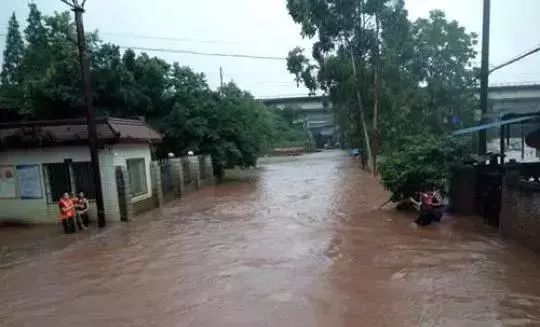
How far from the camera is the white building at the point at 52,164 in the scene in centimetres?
1480

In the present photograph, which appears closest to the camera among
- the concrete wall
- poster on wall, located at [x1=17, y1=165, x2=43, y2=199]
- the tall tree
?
the concrete wall

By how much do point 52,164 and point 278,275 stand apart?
10.4 metres

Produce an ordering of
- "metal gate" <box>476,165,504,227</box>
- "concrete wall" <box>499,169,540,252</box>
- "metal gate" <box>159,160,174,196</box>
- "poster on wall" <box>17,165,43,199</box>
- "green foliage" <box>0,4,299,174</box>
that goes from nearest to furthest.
A: "concrete wall" <box>499,169,540,252</box> < "metal gate" <box>476,165,504,227</box> < "poster on wall" <box>17,165,43,199</box> < "metal gate" <box>159,160,174,196</box> < "green foliage" <box>0,4,299,174</box>

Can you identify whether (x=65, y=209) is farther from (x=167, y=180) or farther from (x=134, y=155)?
(x=167, y=180)

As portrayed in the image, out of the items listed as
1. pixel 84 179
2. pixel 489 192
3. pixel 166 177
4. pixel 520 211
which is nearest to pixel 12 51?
pixel 166 177

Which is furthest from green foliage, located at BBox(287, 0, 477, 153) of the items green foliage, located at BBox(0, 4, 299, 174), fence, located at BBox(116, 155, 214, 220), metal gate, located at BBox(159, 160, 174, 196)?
metal gate, located at BBox(159, 160, 174, 196)

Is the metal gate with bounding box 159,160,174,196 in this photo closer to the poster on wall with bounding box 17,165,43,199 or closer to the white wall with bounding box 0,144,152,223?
the white wall with bounding box 0,144,152,223

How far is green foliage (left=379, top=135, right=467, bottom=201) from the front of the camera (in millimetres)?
13219

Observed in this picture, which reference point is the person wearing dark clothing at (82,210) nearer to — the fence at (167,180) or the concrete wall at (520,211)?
the fence at (167,180)

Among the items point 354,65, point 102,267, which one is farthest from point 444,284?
point 354,65

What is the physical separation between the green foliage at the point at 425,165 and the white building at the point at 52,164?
28.7ft

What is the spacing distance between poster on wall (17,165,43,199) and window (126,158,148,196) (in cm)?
294

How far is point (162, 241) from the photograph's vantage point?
1184 cm

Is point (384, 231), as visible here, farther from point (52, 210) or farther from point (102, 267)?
point (52, 210)
